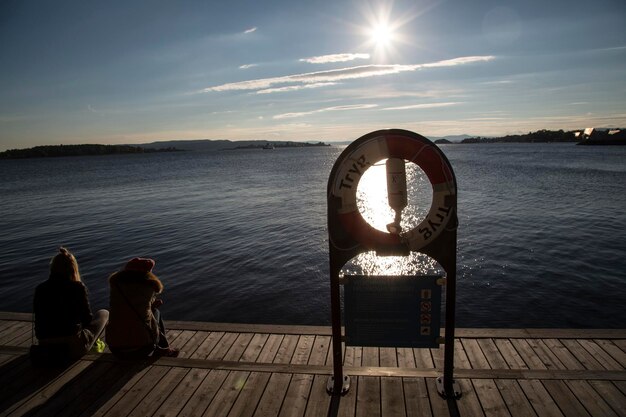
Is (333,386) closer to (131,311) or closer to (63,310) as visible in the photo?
(131,311)

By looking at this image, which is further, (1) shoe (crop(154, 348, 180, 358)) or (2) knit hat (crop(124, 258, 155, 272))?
(1) shoe (crop(154, 348, 180, 358))

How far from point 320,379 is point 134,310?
95.4 inches

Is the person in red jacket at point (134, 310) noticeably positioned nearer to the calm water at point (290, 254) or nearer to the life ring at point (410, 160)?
the life ring at point (410, 160)

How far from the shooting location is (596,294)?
1145 cm

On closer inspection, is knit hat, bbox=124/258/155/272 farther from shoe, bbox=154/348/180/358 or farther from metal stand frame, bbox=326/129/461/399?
metal stand frame, bbox=326/129/461/399

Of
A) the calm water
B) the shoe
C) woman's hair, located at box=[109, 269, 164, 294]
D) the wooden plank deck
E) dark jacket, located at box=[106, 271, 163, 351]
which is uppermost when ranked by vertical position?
woman's hair, located at box=[109, 269, 164, 294]

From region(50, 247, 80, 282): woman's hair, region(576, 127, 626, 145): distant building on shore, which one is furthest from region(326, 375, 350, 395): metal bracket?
region(576, 127, 626, 145): distant building on shore

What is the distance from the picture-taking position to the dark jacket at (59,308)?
458 cm

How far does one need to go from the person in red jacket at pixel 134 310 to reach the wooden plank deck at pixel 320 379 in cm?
29

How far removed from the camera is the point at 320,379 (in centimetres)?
456

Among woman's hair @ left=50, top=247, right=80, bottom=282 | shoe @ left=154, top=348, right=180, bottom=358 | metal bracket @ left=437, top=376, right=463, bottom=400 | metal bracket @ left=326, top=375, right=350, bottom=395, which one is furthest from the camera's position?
shoe @ left=154, top=348, right=180, bottom=358

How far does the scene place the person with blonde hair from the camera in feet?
15.0

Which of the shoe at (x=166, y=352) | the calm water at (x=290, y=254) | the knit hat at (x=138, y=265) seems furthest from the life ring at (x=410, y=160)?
the calm water at (x=290, y=254)

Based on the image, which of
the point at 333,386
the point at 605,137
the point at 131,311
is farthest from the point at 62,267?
the point at 605,137
